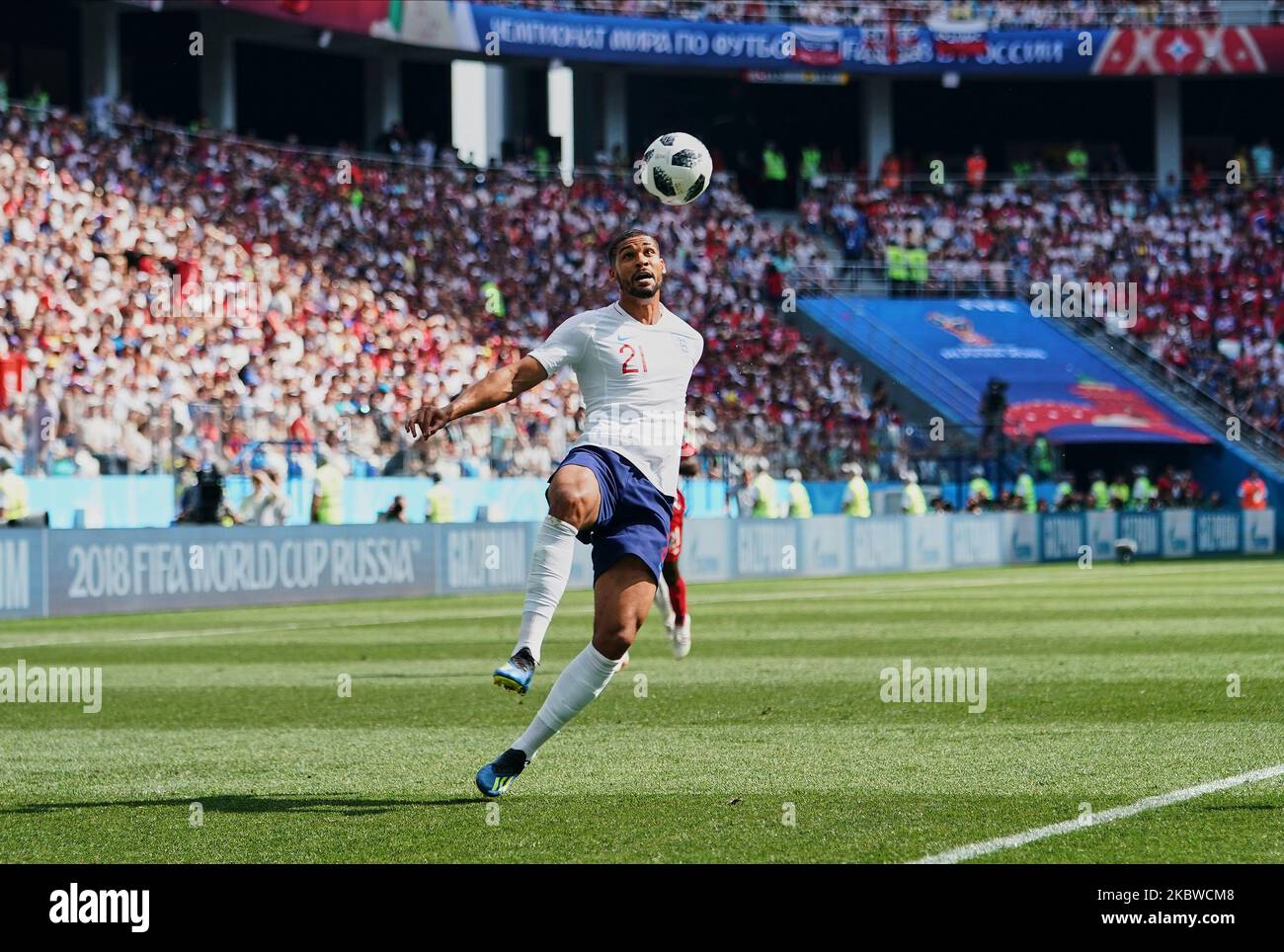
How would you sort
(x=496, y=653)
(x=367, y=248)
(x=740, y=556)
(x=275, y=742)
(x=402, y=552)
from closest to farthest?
(x=275, y=742)
(x=496, y=653)
(x=402, y=552)
(x=740, y=556)
(x=367, y=248)

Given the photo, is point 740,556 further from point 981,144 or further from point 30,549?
point 981,144

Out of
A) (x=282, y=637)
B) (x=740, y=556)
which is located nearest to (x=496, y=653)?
(x=282, y=637)

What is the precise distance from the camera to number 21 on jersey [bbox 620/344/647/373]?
27.9ft

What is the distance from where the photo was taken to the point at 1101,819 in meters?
7.70

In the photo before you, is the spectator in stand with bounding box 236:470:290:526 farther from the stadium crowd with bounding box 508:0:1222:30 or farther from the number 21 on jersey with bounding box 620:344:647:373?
the stadium crowd with bounding box 508:0:1222:30

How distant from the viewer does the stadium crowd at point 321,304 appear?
28375 mm

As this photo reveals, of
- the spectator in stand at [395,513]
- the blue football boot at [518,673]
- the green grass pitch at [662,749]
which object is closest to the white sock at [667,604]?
the green grass pitch at [662,749]

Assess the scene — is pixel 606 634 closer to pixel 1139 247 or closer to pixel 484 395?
pixel 484 395

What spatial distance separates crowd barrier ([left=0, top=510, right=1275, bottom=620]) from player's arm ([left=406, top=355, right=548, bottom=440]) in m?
16.1

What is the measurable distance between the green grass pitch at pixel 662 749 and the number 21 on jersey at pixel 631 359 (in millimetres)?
1807
